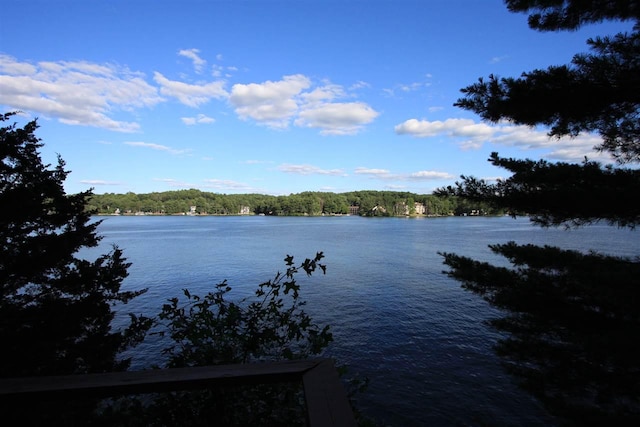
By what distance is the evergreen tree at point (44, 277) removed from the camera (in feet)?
23.1

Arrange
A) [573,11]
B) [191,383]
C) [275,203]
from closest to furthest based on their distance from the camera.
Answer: [191,383] < [573,11] < [275,203]

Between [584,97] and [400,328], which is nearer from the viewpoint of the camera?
[584,97]

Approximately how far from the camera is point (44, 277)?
8391 millimetres

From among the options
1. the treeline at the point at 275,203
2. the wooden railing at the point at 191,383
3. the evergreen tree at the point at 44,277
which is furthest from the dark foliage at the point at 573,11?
the treeline at the point at 275,203

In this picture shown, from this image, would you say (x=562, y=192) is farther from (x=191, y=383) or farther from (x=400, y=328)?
(x=400, y=328)

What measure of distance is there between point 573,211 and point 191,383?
5.00 m

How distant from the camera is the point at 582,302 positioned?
505cm

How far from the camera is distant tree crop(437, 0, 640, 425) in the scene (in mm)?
4145

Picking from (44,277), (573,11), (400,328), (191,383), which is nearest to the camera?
(191,383)

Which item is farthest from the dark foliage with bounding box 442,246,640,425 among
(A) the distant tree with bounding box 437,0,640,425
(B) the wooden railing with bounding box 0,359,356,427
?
(B) the wooden railing with bounding box 0,359,356,427

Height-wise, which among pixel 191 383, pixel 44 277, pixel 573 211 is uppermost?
pixel 573 211

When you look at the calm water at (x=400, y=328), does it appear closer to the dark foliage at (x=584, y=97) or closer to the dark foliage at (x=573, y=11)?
the dark foliage at (x=584, y=97)

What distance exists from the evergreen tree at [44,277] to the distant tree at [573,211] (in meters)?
6.98

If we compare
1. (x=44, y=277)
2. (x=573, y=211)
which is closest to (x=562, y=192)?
(x=573, y=211)
